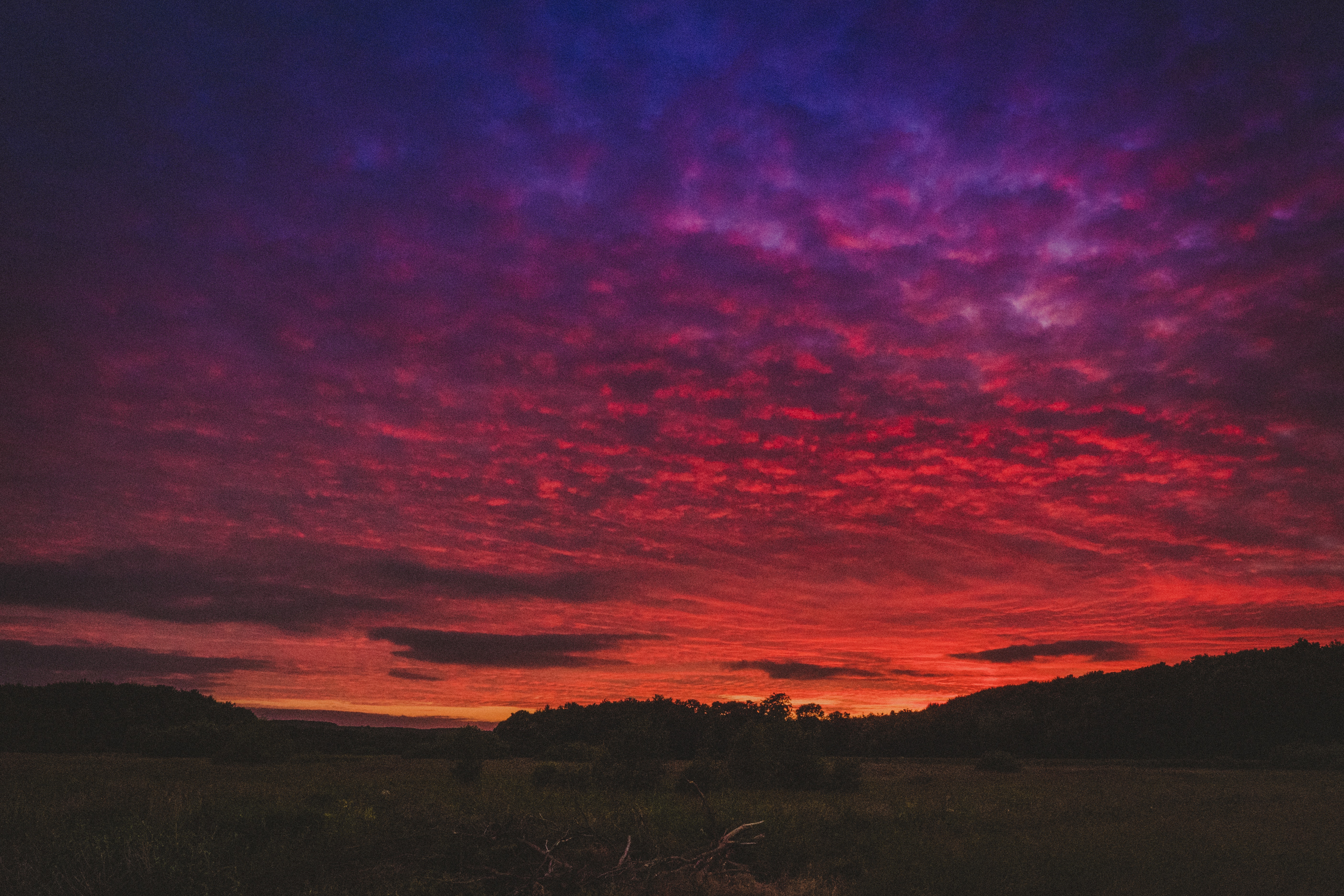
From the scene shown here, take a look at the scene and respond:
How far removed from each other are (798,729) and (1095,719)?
126 ft

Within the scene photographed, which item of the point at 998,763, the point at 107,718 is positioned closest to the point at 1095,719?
the point at 998,763

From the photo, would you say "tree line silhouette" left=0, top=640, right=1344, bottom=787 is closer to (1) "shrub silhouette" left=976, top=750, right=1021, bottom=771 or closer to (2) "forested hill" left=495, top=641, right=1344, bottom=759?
(2) "forested hill" left=495, top=641, right=1344, bottom=759


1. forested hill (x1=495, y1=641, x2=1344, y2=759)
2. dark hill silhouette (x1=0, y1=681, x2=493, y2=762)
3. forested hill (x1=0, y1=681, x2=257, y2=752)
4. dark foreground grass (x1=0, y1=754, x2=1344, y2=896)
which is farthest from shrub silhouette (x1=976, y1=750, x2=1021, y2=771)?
forested hill (x1=0, y1=681, x2=257, y2=752)

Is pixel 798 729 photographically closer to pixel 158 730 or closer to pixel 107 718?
pixel 158 730

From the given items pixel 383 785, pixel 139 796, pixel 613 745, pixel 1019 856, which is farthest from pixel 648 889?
pixel 613 745

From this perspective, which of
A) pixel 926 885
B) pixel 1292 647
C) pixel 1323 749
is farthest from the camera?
pixel 1292 647

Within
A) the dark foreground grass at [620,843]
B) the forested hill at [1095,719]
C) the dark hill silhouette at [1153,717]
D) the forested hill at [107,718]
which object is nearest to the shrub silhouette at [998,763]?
the forested hill at [1095,719]

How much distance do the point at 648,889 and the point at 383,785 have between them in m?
20.6

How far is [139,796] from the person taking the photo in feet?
65.3

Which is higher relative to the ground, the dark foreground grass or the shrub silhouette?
the dark foreground grass

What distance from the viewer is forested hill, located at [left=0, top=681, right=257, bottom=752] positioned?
51281 mm

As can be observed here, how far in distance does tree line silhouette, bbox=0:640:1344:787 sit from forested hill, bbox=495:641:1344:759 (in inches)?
Result: 4.8

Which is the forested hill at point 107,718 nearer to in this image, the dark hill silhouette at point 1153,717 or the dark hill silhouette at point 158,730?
the dark hill silhouette at point 158,730

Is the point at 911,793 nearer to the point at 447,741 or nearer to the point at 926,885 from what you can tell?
the point at 926,885
